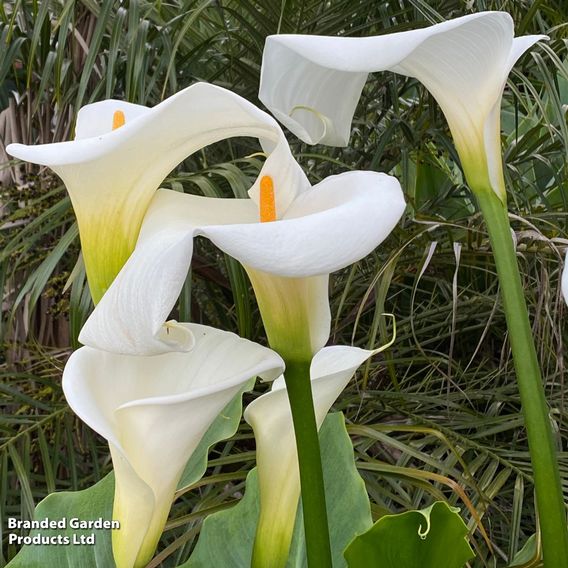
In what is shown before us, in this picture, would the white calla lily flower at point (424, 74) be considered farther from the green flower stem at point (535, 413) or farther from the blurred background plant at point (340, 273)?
the blurred background plant at point (340, 273)

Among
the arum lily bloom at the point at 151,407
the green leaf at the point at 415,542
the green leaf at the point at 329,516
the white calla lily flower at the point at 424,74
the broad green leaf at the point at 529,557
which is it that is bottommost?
the broad green leaf at the point at 529,557

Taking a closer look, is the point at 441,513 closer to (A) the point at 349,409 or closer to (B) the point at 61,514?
(B) the point at 61,514

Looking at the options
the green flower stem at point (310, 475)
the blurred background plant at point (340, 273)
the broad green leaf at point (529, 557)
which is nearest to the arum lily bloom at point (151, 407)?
the green flower stem at point (310, 475)

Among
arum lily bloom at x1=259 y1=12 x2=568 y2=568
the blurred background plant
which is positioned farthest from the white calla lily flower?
the blurred background plant

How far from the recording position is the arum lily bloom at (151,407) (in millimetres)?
210

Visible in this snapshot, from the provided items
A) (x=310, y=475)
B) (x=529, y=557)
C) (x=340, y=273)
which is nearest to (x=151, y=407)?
(x=310, y=475)

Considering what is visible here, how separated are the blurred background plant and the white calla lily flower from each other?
11.2 inches

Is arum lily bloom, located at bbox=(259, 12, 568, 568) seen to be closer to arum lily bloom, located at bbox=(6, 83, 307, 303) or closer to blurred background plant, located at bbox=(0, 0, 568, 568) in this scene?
arum lily bloom, located at bbox=(6, 83, 307, 303)

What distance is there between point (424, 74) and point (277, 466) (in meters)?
0.13

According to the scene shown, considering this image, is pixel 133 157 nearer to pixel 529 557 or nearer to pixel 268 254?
pixel 268 254

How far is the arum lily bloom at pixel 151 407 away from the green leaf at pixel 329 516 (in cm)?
8

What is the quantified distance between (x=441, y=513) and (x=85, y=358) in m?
0.11

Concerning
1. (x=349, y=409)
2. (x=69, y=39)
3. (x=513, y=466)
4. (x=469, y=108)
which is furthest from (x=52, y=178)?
(x=469, y=108)

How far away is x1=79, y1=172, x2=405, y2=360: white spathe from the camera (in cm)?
16
